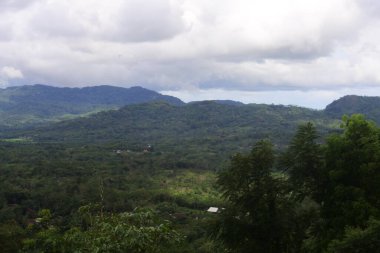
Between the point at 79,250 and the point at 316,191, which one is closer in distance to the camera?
the point at 79,250

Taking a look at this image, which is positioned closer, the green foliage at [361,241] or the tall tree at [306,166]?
the green foliage at [361,241]

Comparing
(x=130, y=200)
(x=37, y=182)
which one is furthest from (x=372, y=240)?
(x=37, y=182)

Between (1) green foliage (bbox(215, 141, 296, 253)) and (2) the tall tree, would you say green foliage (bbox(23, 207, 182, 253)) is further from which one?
(2) the tall tree

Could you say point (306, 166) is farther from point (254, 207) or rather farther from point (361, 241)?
point (361, 241)

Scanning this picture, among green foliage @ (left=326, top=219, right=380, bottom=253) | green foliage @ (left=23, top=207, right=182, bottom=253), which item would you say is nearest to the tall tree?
green foliage @ (left=326, top=219, right=380, bottom=253)

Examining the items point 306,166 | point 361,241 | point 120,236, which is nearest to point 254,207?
point 306,166

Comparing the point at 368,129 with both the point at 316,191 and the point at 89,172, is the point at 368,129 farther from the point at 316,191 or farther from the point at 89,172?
the point at 89,172

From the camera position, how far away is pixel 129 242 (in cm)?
951

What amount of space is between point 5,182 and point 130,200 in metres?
35.1

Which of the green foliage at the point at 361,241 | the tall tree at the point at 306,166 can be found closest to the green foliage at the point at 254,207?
the tall tree at the point at 306,166

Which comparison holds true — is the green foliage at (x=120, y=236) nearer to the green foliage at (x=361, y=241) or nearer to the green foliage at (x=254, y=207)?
the green foliage at (x=361, y=241)

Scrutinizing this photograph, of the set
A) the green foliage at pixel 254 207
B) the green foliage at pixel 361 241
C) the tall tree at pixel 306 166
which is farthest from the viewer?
the tall tree at pixel 306 166

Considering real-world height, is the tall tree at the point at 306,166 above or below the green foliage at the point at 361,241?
above

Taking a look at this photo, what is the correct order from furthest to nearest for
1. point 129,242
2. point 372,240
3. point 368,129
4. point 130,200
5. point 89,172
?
point 89,172 → point 130,200 → point 368,129 → point 372,240 → point 129,242
